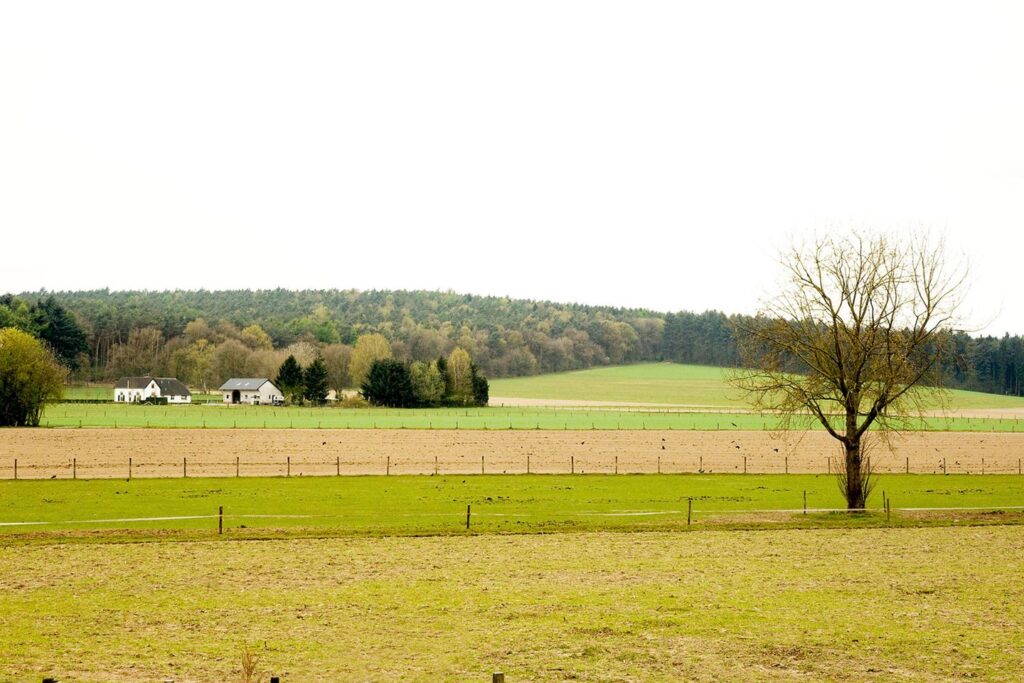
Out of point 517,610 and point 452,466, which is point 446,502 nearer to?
point 452,466

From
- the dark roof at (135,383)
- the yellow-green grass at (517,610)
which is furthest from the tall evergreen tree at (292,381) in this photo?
the yellow-green grass at (517,610)

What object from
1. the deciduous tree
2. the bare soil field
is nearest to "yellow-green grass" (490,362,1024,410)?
the bare soil field

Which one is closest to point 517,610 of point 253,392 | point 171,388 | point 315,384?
point 315,384

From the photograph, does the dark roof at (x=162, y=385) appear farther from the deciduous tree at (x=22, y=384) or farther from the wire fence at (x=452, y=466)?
the wire fence at (x=452, y=466)

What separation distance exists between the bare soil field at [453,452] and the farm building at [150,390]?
7624cm

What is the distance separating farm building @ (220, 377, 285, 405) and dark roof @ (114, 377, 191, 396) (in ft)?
22.3

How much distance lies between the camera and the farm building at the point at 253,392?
15738 centimetres

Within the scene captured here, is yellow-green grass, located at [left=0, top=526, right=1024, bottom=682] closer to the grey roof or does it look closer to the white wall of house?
the grey roof

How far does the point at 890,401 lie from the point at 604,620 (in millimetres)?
21124

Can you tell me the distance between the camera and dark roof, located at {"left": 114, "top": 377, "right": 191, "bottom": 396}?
512 ft

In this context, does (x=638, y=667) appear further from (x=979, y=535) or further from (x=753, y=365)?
(x=753, y=365)

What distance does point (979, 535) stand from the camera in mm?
31609

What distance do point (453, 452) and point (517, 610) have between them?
153 feet

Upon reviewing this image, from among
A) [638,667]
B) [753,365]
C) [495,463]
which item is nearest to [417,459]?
[495,463]
